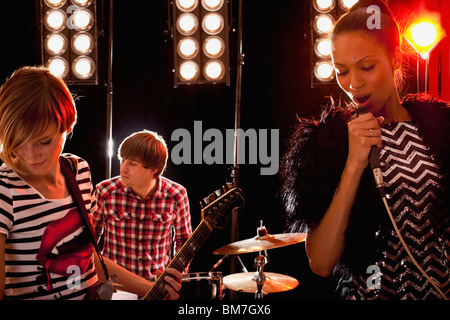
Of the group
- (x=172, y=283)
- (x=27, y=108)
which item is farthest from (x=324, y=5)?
(x=27, y=108)

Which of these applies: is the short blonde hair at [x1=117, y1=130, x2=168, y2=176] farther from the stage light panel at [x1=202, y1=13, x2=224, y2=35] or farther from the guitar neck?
the stage light panel at [x1=202, y1=13, x2=224, y2=35]

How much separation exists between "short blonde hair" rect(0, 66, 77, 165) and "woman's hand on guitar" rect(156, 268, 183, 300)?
3.25 feet

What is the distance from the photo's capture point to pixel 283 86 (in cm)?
429

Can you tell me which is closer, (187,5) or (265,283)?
(265,283)

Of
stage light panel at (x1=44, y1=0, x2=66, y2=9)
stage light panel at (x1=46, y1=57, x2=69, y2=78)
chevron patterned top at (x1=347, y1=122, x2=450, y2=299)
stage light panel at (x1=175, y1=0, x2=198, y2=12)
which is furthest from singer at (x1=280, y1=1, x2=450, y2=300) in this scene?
stage light panel at (x1=44, y1=0, x2=66, y2=9)

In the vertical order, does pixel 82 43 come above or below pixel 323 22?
below

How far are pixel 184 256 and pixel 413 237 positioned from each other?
1.25 m

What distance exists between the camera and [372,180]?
110cm

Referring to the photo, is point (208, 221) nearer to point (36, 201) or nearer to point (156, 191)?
point (156, 191)

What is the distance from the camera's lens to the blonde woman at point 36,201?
1036 millimetres

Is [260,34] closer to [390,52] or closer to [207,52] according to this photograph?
[207,52]

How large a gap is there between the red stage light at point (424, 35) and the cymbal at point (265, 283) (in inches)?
73.7

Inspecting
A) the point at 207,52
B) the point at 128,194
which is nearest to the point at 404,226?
the point at 128,194

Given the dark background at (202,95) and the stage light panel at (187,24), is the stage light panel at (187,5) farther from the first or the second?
the dark background at (202,95)
